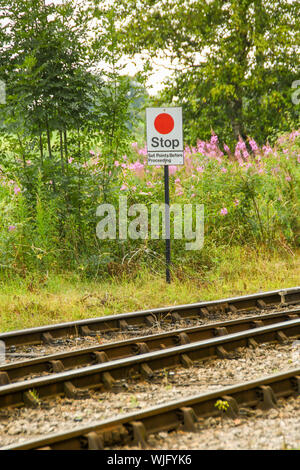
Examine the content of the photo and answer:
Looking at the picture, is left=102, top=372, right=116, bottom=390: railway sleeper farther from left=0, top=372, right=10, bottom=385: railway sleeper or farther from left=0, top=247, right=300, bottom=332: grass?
left=0, top=247, right=300, bottom=332: grass

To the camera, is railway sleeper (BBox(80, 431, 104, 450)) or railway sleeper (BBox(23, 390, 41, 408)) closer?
railway sleeper (BBox(80, 431, 104, 450))

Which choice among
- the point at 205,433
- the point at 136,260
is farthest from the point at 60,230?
the point at 205,433

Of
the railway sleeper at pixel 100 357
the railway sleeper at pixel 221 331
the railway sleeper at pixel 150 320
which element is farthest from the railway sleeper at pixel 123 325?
the railway sleeper at pixel 100 357

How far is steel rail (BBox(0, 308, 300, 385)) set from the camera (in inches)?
220

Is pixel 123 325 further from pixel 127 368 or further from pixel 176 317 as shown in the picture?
pixel 127 368

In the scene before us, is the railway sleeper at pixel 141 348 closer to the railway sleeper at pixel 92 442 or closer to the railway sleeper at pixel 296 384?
the railway sleeper at pixel 296 384

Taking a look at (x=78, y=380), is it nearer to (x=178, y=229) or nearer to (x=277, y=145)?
(x=178, y=229)

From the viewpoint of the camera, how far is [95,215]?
31.8 feet

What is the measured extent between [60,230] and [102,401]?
206 inches

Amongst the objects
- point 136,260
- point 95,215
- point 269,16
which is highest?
point 269,16

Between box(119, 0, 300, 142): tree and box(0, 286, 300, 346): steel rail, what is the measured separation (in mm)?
11637

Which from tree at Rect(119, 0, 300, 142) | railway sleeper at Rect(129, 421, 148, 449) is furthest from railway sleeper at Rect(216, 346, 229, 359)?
tree at Rect(119, 0, 300, 142)

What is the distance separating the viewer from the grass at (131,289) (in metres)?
7.77
